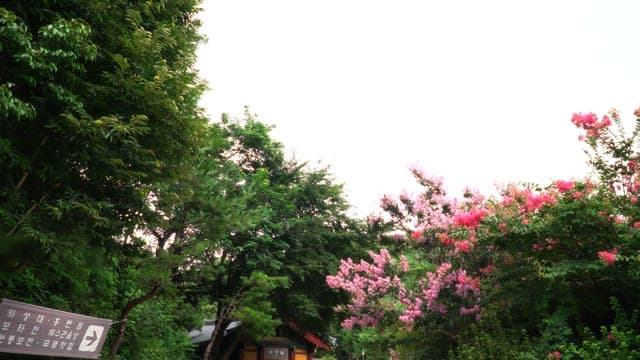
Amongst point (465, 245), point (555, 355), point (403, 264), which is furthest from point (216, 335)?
point (555, 355)

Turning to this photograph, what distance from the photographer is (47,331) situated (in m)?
6.82

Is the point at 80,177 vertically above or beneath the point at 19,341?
above

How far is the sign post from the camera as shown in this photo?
6.17 meters

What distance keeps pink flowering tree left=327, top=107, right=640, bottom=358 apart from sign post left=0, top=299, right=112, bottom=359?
5.50 meters

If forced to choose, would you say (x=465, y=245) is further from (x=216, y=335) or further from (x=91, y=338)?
(x=216, y=335)

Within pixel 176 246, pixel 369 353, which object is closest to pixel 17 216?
pixel 176 246

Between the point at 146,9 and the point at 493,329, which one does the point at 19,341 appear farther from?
the point at 493,329

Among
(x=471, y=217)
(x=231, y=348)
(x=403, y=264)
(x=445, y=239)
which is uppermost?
(x=471, y=217)

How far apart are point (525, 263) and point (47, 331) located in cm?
760

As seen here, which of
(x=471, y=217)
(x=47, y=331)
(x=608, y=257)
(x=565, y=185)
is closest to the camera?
(x=608, y=257)

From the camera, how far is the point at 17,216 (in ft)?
18.4

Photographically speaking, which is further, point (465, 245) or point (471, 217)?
point (465, 245)

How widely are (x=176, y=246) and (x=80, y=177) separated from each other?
19.6 feet

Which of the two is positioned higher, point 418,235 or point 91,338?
point 418,235
